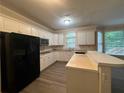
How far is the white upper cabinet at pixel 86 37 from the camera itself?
17.4ft

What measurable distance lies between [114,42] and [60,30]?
3915mm

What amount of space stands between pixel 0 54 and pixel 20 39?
0.64 m

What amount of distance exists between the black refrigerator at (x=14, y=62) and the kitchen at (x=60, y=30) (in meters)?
0.37

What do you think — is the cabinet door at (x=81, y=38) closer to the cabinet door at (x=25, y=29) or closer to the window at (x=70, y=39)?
the window at (x=70, y=39)

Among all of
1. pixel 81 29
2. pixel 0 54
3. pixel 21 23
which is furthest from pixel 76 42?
pixel 0 54

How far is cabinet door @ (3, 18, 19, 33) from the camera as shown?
250 cm

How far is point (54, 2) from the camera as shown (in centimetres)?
237

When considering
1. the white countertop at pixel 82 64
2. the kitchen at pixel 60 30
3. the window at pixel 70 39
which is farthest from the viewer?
Answer: the window at pixel 70 39

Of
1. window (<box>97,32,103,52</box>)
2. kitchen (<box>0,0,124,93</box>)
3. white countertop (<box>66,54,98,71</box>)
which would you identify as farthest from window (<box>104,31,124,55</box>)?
white countertop (<box>66,54,98,71</box>)

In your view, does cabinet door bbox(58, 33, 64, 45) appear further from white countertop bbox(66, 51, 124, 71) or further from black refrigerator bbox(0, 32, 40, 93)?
white countertop bbox(66, 51, 124, 71)

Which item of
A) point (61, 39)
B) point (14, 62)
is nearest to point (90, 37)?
point (61, 39)

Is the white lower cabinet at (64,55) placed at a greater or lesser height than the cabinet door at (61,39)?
lesser

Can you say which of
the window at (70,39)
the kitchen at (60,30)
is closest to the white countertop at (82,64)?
the kitchen at (60,30)

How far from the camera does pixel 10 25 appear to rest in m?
2.67
